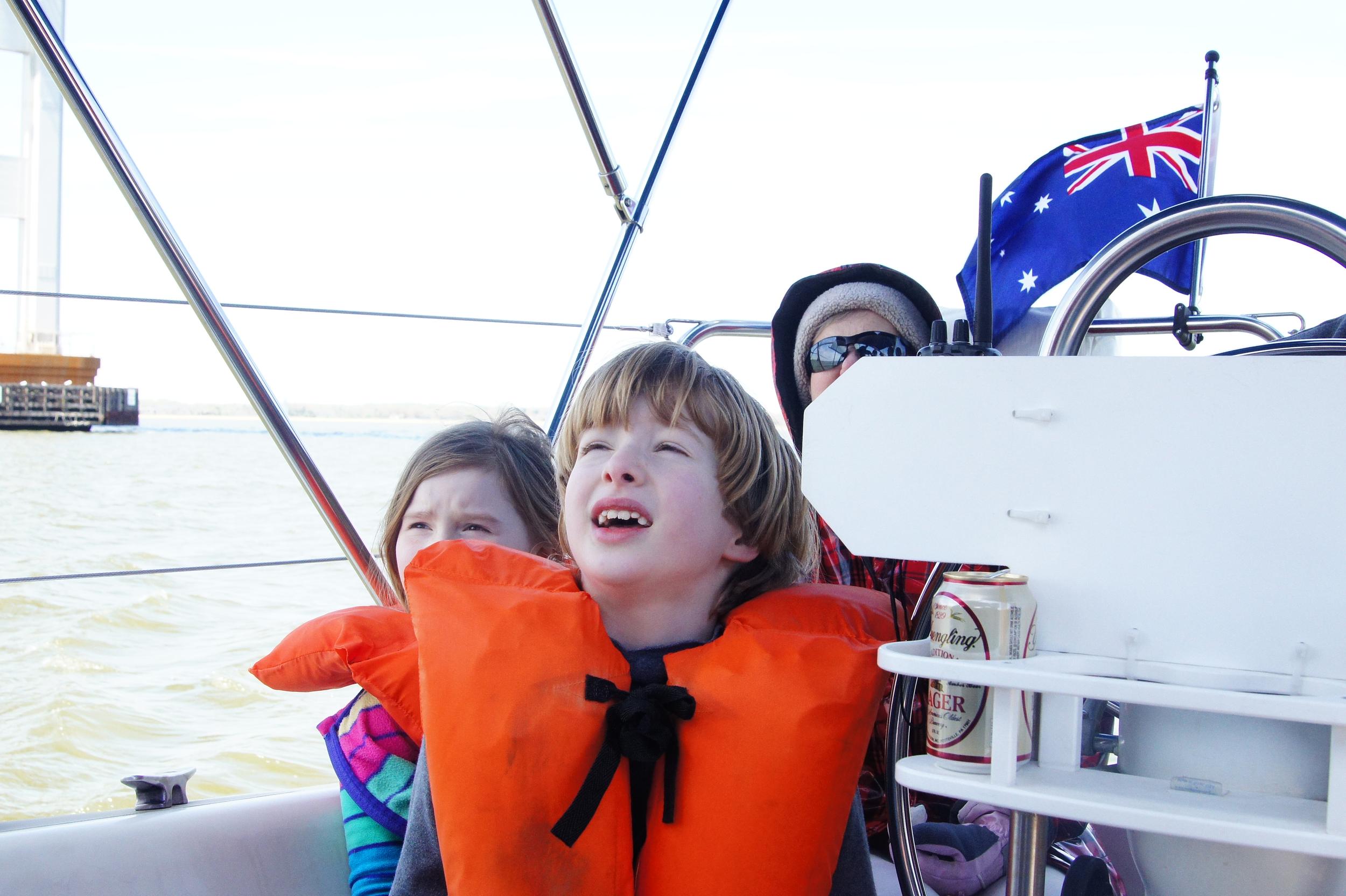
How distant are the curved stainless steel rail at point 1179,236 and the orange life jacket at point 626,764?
405 millimetres

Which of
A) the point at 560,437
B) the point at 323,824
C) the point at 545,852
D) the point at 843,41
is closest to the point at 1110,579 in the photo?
the point at 545,852

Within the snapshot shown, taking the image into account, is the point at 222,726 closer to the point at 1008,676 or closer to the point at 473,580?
the point at 473,580

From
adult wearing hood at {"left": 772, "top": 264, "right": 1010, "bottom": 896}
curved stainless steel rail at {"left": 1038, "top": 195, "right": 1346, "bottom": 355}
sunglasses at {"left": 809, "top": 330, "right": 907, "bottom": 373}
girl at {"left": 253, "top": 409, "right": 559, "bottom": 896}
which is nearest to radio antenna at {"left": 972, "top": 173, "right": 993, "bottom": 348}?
curved stainless steel rail at {"left": 1038, "top": 195, "right": 1346, "bottom": 355}

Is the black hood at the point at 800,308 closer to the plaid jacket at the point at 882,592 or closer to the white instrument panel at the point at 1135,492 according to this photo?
the plaid jacket at the point at 882,592

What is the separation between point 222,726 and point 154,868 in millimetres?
3402

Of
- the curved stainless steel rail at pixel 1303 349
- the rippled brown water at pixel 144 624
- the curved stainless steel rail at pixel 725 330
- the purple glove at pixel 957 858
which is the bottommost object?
the rippled brown water at pixel 144 624

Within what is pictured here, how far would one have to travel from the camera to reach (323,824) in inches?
53.5

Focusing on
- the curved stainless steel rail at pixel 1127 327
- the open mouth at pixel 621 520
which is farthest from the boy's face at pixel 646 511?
the curved stainless steel rail at pixel 1127 327

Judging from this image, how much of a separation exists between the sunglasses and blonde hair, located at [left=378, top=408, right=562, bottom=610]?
1.53 ft

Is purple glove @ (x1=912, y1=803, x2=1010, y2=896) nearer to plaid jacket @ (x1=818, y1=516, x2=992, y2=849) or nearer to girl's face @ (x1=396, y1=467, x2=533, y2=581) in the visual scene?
plaid jacket @ (x1=818, y1=516, x2=992, y2=849)

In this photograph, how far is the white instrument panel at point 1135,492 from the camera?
628 millimetres

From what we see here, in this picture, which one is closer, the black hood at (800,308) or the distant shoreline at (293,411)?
the black hood at (800,308)

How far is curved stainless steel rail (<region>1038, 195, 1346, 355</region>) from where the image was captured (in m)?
0.70

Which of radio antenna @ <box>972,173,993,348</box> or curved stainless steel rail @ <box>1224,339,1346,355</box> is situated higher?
radio antenna @ <box>972,173,993,348</box>
